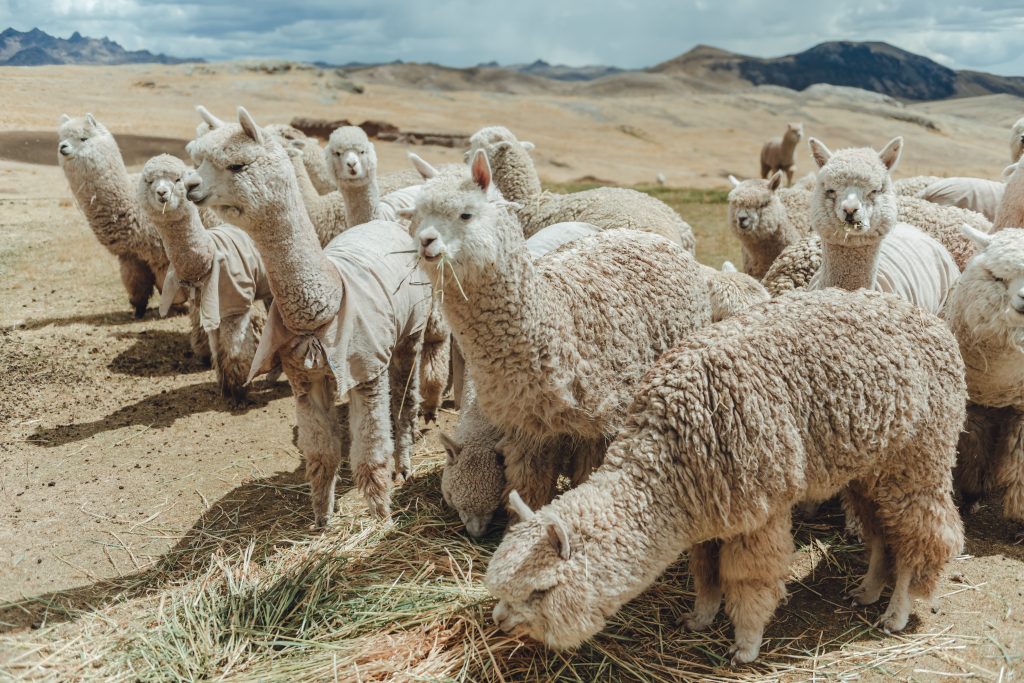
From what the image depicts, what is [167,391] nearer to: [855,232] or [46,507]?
[46,507]

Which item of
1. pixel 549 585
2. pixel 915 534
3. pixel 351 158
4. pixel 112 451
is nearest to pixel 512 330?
pixel 549 585

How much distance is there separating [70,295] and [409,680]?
7.95 metres

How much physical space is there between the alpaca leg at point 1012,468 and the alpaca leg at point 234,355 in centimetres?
547

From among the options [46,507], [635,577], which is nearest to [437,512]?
[635,577]

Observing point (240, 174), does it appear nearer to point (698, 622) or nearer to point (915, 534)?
point (698, 622)

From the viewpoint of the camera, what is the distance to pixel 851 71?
68750 mm

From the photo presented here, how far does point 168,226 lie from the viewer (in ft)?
21.2

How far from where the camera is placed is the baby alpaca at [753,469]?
3135 millimetres

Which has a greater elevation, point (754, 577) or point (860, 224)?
point (860, 224)

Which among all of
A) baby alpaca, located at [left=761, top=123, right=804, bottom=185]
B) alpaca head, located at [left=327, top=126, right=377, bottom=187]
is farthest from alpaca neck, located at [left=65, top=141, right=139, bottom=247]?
baby alpaca, located at [left=761, top=123, right=804, bottom=185]

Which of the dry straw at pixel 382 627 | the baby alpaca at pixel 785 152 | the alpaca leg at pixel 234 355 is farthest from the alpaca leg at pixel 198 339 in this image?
the baby alpaca at pixel 785 152

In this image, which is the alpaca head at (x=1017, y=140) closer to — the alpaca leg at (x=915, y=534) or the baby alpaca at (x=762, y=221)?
the baby alpaca at (x=762, y=221)

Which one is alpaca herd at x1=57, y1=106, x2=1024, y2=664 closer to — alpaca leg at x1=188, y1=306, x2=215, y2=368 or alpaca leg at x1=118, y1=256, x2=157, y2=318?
alpaca leg at x1=188, y1=306, x2=215, y2=368

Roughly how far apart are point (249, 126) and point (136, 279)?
5.34 metres
